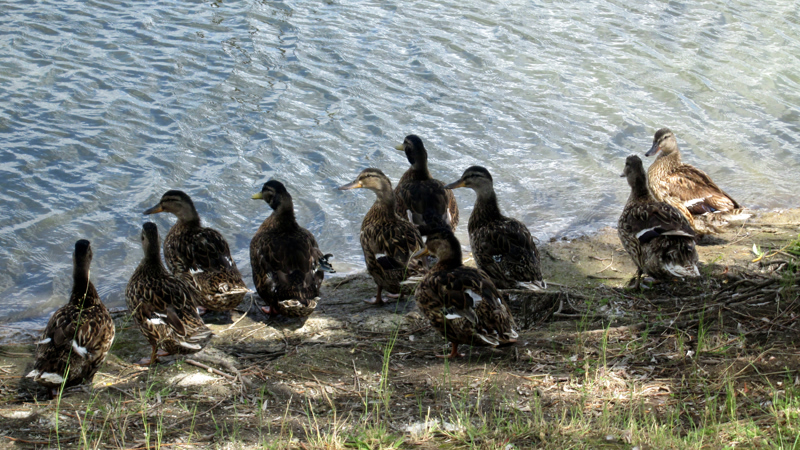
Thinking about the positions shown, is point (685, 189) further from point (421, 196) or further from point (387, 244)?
point (387, 244)

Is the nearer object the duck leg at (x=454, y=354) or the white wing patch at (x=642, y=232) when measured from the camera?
the duck leg at (x=454, y=354)

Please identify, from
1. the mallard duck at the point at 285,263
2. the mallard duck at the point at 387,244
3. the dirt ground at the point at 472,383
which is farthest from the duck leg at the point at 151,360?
the mallard duck at the point at 387,244

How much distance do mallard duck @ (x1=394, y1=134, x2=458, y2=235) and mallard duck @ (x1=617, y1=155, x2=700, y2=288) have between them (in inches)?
72.6

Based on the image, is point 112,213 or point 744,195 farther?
point 744,195

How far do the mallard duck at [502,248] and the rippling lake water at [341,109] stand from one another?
5.37 ft

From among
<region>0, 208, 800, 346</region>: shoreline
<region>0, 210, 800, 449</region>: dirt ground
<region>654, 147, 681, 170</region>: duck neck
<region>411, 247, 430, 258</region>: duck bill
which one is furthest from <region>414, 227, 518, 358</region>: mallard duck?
<region>654, 147, 681, 170</region>: duck neck

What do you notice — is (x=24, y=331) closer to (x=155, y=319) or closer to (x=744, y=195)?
(x=155, y=319)

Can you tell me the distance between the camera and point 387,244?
6.88 meters

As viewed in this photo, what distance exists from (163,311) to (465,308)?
7.38ft

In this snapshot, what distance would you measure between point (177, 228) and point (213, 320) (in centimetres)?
110

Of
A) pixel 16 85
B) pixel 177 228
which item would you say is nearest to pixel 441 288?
pixel 177 228

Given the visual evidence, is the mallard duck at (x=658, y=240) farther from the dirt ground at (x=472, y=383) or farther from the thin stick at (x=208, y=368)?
the thin stick at (x=208, y=368)

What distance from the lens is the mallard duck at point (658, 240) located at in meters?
6.58

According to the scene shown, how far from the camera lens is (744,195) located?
32.1 feet
